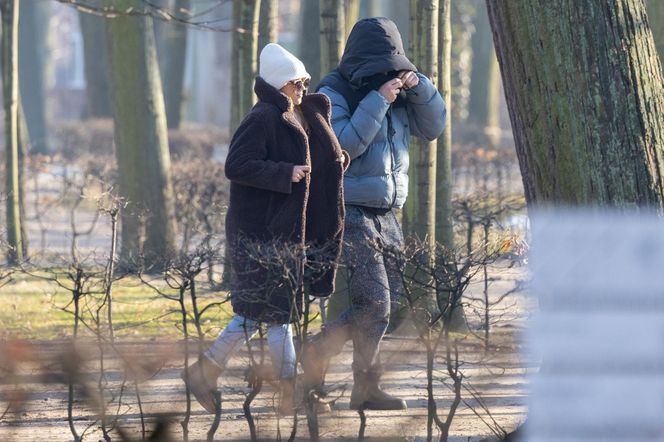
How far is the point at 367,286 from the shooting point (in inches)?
238

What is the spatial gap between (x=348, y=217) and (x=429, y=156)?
229cm

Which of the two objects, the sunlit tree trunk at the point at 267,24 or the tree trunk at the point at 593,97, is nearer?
the tree trunk at the point at 593,97

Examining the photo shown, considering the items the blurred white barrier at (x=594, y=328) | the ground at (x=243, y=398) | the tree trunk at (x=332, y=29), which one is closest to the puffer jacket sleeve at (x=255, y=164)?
the ground at (x=243, y=398)

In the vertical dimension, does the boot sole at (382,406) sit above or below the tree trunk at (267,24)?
below

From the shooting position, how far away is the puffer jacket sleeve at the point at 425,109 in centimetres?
632

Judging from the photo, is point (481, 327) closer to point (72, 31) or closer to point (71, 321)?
point (71, 321)

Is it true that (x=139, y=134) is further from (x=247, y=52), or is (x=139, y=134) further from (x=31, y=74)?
(x=31, y=74)

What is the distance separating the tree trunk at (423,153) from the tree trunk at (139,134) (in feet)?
12.3

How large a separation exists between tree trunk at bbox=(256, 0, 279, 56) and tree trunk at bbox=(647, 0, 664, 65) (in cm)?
294

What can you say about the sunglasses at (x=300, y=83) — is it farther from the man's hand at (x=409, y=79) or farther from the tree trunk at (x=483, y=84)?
the tree trunk at (x=483, y=84)

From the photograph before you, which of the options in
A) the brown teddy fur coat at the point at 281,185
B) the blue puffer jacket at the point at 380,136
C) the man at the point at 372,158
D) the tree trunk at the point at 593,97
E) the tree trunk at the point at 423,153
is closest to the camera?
the tree trunk at the point at 593,97

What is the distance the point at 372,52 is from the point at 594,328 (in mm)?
3014

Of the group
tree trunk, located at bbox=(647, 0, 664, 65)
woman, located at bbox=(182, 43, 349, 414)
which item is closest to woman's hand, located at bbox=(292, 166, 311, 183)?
woman, located at bbox=(182, 43, 349, 414)

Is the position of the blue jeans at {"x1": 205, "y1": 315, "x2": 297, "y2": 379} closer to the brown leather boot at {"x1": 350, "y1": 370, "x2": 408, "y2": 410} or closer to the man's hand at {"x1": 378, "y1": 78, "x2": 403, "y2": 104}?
the brown leather boot at {"x1": 350, "y1": 370, "x2": 408, "y2": 410}
